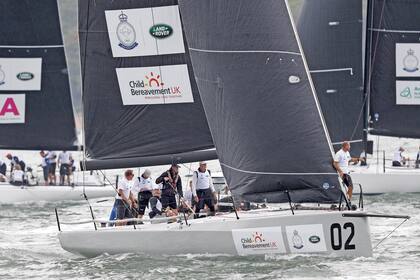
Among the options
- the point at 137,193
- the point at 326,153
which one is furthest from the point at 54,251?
the point at 326,153

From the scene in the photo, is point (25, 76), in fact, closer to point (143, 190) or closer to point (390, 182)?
point (390, 182)

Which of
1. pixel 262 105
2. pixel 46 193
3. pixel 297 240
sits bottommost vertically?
pixel 297 240

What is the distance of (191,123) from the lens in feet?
73.5

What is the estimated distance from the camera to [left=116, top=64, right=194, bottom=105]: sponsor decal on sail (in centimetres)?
2245

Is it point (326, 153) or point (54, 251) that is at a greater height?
point (326, 153)

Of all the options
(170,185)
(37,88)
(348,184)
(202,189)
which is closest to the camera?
(348,184)

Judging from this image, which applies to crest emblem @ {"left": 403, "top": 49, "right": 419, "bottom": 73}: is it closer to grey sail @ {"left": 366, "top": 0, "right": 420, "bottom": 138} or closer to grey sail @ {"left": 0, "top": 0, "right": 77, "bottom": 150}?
grey sail @ {"left": 366, "top": 0, "right": 420, "bottom": 138}

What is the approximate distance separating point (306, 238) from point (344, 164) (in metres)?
4.79

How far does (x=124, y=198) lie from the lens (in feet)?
73.7

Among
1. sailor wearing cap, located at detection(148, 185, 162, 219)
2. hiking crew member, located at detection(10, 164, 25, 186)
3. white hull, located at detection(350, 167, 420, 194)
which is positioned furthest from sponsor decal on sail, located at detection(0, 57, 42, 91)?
sailor wearing cap, located at detection(148, 185, 162, 219)

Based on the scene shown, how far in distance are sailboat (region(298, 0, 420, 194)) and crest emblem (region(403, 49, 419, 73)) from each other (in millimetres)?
27

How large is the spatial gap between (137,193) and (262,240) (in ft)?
10.3

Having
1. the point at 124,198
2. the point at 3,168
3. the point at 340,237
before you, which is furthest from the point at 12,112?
the point at 340,237

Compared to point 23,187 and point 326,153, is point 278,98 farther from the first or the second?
point 23,187
